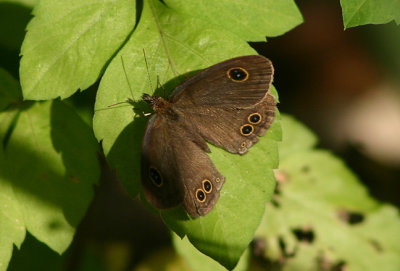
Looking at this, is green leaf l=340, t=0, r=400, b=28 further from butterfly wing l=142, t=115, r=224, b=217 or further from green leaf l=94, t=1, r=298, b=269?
butterfly wing l=142, t=115, r=224, b=217

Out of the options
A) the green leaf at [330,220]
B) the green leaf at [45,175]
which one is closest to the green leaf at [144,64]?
the green leaf at [45,175]

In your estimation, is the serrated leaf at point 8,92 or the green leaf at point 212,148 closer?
the green leaf at point 212,148

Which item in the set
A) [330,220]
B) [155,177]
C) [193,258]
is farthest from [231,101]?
[330,220]

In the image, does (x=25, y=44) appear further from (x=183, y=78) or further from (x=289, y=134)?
(x=289, y=134)

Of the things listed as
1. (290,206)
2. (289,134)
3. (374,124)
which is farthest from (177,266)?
(374,124)

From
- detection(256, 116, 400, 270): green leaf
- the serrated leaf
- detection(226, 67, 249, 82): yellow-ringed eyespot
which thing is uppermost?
detection(226, 67, 249, 82): yellow-ringed eyespot

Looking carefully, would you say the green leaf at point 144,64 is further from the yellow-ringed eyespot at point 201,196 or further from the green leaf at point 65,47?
the yellow-ringed eyespot at point 201,196

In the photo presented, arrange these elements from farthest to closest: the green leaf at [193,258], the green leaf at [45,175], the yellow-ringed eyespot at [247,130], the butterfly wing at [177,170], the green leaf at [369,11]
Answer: the green leaf at [193,258]
the green leaf at [45,175]
the yellow-ringed eyespot at [247,130]
the butterfly wing at [177,170]
the green leaf at [369,11]

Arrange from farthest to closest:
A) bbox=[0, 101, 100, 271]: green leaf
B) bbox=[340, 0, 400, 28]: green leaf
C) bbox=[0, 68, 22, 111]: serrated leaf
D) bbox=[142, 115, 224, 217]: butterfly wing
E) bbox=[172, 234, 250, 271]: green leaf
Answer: bbox=[172, 234, 250, 271]: green leaf < bbox=[0, 68, 22, 111]: serrated leaf < bbox=[0, 101, 100, 271]: green leaf < bbox=[142, 115, 224, 217]: butterfly wing < bbox=[340, 0, 400, 28]: green leaf

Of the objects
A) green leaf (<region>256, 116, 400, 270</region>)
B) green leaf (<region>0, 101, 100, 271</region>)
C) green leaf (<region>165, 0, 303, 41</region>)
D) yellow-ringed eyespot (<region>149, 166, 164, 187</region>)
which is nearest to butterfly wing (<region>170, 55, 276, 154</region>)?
green leaf (<region>165, 0, 303, 41</region>)
